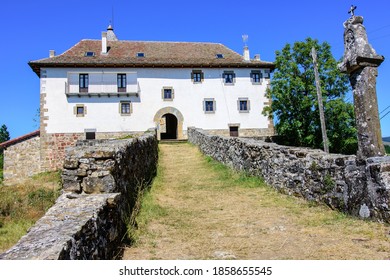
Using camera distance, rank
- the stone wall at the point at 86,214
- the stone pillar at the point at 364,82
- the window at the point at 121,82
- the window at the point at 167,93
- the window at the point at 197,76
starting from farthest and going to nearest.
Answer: the window at the point at 197,76 < the window at the point at 167,93 < the window at the point at 121,82 < the stone pillar at the point at 364,82 < the stone wall at the point at 86,214

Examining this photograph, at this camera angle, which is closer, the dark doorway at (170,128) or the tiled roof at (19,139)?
the tiled roof at (19,139)

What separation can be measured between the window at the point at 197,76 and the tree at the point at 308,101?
6.55 metres

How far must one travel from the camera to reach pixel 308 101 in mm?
24875

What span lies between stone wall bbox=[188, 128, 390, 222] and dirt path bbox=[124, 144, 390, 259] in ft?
0.73

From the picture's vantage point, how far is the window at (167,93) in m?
29.0


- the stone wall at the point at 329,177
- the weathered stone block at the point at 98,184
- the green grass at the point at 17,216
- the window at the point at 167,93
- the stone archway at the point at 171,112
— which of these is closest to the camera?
the weathered stone block at the point at 98,184

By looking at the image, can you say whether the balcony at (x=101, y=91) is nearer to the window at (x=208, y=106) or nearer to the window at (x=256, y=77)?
the window at (x=208, y=106)

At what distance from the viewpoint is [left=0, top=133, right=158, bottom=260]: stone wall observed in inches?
100.0

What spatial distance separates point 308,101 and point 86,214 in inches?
944

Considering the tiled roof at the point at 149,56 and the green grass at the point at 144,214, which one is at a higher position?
the tiled roof at the point at 149,56

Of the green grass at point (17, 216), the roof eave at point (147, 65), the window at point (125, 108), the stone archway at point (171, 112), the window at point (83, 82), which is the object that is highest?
the roof eave at point (147, 65)

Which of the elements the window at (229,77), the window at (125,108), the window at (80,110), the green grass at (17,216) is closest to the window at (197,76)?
the window at (229,77)

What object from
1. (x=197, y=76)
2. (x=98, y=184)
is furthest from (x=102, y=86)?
(x=98, y=184)

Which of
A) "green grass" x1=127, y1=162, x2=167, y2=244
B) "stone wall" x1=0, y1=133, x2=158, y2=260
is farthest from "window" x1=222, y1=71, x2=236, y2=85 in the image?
"stone wall" x1=0, y1=133, x2=158, y2=260
